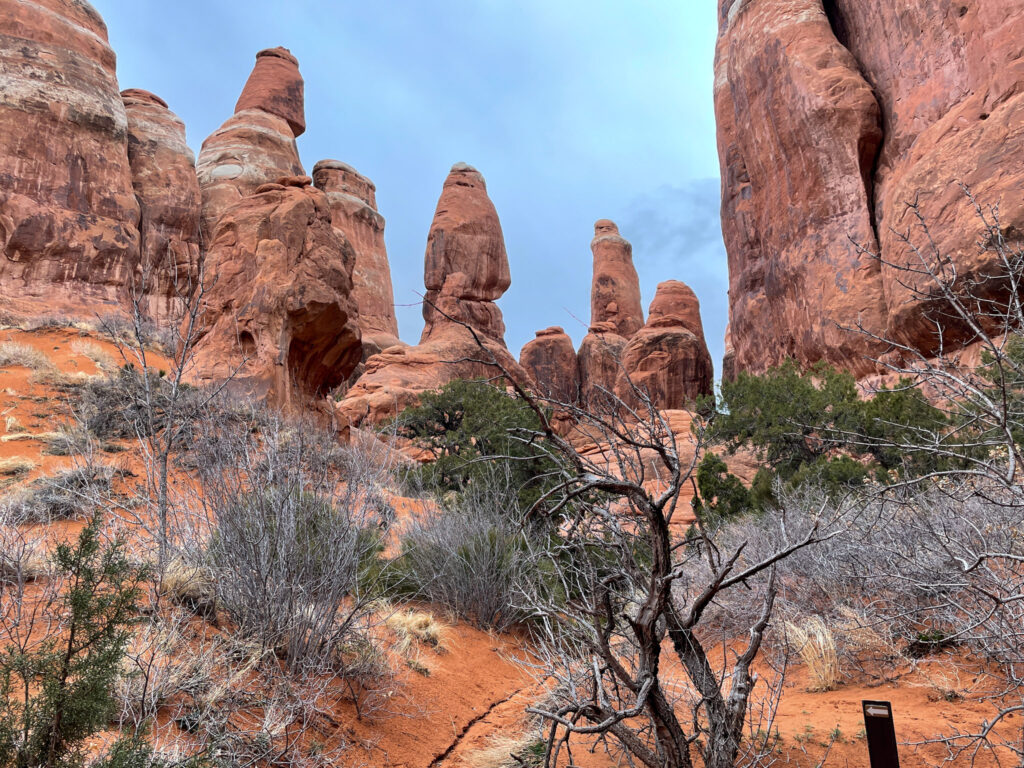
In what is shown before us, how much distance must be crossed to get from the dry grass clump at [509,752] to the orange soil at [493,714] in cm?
9

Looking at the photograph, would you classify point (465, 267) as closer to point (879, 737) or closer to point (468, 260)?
point (468, 260)

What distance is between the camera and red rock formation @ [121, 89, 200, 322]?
75.7 ft

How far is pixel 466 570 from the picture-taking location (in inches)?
264

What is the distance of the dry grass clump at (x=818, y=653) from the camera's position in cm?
464

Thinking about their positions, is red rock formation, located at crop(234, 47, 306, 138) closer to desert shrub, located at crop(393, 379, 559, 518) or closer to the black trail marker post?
desert shrub, located at crop(393, 379, 559, 518)

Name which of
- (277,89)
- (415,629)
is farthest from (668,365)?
(415,629)

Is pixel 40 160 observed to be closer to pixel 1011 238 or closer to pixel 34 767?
pixel 34 767

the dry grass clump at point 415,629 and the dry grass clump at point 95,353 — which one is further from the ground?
the dry grass clump at point 95,353

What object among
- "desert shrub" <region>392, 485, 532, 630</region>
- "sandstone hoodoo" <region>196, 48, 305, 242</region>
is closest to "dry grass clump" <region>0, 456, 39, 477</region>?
"desert shrub" <region>392, 485, 532, 630</region>

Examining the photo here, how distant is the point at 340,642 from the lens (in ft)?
13.8

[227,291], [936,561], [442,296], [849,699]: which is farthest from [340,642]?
[442,296]

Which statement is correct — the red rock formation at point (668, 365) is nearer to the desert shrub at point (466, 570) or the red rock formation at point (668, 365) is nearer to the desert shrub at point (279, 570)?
the desert shrub at point (466, 570)

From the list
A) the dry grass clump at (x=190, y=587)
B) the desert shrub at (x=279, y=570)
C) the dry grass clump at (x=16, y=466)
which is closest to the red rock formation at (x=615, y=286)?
the dry grass clump at (x=16, y=466)

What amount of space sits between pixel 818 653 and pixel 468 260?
30.9 m
